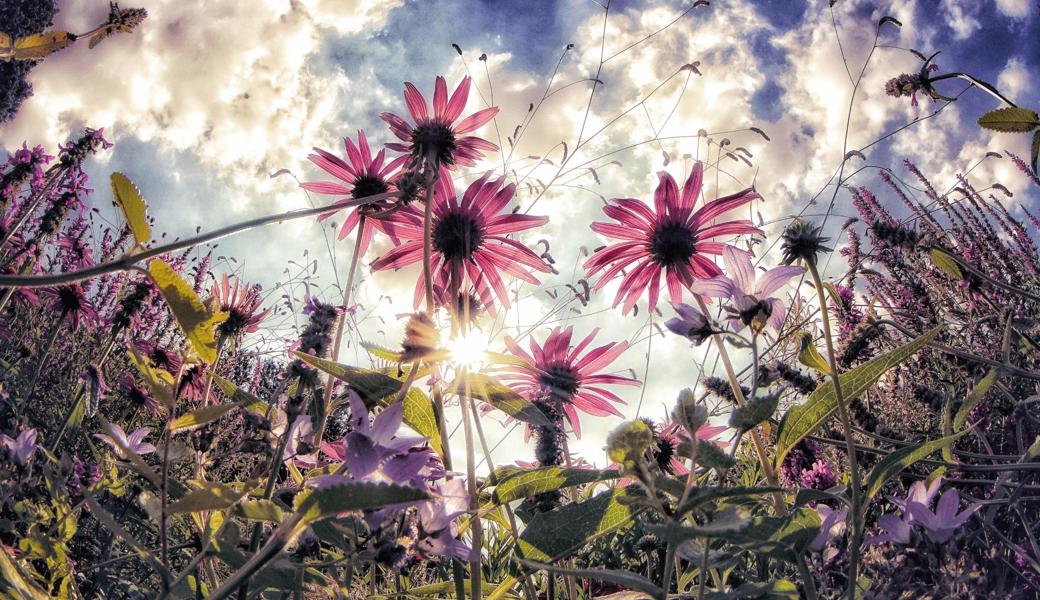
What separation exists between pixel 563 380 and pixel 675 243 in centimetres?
35

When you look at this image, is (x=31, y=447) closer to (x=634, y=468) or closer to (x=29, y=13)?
(x=634, y=468)

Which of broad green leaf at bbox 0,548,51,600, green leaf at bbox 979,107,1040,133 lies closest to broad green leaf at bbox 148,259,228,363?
broad green leaf at bbox 0,548,51,600

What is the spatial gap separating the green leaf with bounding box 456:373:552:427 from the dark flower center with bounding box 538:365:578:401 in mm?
490

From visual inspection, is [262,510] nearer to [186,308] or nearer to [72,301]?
[186,308]

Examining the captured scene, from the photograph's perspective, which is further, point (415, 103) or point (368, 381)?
point (415, 103)

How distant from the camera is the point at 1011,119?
847 mm

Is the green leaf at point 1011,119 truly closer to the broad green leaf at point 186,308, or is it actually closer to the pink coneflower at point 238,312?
the broad green leaf at point 186,308

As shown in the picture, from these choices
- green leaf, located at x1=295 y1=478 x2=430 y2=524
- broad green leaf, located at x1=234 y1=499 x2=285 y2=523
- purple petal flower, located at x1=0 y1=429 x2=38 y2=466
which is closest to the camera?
green leaf, located at x1=295 y1=478 x2=430 y2=524

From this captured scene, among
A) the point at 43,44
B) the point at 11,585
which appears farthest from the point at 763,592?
the point at 43,44

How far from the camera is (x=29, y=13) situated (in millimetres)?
12023

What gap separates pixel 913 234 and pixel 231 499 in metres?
1.29

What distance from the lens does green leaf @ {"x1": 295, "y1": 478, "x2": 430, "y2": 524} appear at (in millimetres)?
376

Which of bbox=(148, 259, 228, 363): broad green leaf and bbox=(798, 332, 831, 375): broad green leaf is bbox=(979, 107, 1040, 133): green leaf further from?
bbox=(148, 259, 228, 363): broad green leaf

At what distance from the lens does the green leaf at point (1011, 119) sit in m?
0.84
